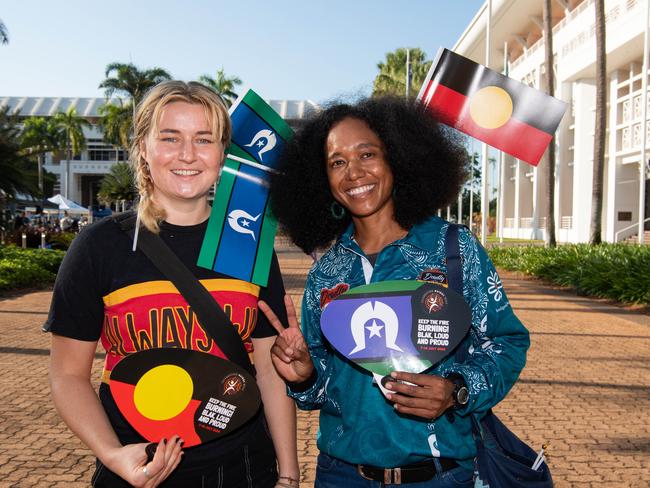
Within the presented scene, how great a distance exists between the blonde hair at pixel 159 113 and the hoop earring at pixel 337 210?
73 centimetres

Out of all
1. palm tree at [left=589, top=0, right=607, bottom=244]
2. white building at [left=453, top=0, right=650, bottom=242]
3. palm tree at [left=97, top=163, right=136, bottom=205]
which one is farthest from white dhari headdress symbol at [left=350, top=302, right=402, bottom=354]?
palm tree at [left=97, top=163, right=136, bottom=205]

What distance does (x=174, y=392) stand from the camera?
193cm

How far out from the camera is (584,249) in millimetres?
20016

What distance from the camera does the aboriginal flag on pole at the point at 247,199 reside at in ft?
7.10

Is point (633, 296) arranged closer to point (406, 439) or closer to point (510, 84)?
point (510, 84)

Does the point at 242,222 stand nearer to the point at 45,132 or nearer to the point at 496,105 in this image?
the point at 496,105

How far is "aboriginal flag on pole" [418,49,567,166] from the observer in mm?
3543

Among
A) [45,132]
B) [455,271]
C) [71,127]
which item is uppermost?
[71,127]

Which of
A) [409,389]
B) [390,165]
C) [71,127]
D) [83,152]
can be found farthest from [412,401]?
[83,152]

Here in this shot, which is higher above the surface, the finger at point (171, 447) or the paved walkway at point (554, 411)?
the finger at point (171, 447)

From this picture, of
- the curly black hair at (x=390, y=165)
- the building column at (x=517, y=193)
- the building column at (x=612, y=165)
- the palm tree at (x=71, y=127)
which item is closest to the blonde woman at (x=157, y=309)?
the curly black hair at (x=390, y=165)

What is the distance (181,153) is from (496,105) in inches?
82.2

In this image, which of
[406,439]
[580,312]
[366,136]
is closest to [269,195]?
[366,136]

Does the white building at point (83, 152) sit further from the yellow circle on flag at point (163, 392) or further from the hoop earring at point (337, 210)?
the yellow circle on flag at point (163, 392)
